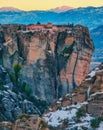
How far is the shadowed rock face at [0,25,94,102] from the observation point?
11081cm

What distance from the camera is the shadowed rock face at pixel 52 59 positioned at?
364 ft

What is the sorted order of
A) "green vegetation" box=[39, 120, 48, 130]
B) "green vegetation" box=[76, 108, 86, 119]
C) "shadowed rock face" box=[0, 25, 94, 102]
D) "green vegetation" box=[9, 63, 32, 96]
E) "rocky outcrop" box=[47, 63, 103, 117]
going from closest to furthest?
1. "green vegetation" box=[39, 120, 48, 130]
2. "green vegetation" box=[76, 108, 86, 119]
3. "rocky outcrop" box=[47, 63, 103, 117]
4. "green vegetation" box=[9, 63, 32, 96]
5. "shadowed rock face" box=[0, 25, 94, 102]

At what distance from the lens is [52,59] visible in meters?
112

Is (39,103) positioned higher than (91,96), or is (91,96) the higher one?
(91,96)

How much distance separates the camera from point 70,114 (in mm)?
32344

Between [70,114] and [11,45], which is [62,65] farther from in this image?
[70,114]

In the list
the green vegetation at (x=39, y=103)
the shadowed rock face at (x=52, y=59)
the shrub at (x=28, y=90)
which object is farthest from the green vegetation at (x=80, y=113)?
the shadowed rock face at (x=52, y=59)

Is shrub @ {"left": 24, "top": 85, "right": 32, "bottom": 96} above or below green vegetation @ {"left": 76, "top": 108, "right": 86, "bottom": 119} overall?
below

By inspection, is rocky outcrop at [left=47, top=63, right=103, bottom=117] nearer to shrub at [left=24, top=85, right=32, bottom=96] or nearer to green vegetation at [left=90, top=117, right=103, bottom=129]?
green vegetation at [left=90, top=117, right=103, bottom=129]

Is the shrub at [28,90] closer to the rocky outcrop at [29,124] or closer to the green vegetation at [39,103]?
the green vegetation at [39,103]

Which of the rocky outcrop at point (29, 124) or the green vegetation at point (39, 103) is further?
A: the green vegetation at point (39, 103)

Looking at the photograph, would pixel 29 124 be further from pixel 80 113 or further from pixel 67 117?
pixel 80 113

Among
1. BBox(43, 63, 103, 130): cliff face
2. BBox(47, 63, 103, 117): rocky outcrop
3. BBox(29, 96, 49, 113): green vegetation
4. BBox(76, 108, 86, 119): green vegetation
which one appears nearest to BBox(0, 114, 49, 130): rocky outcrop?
BBox(43, 63, 103, 130): cliff face

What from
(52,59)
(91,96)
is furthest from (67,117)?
(52,59)
